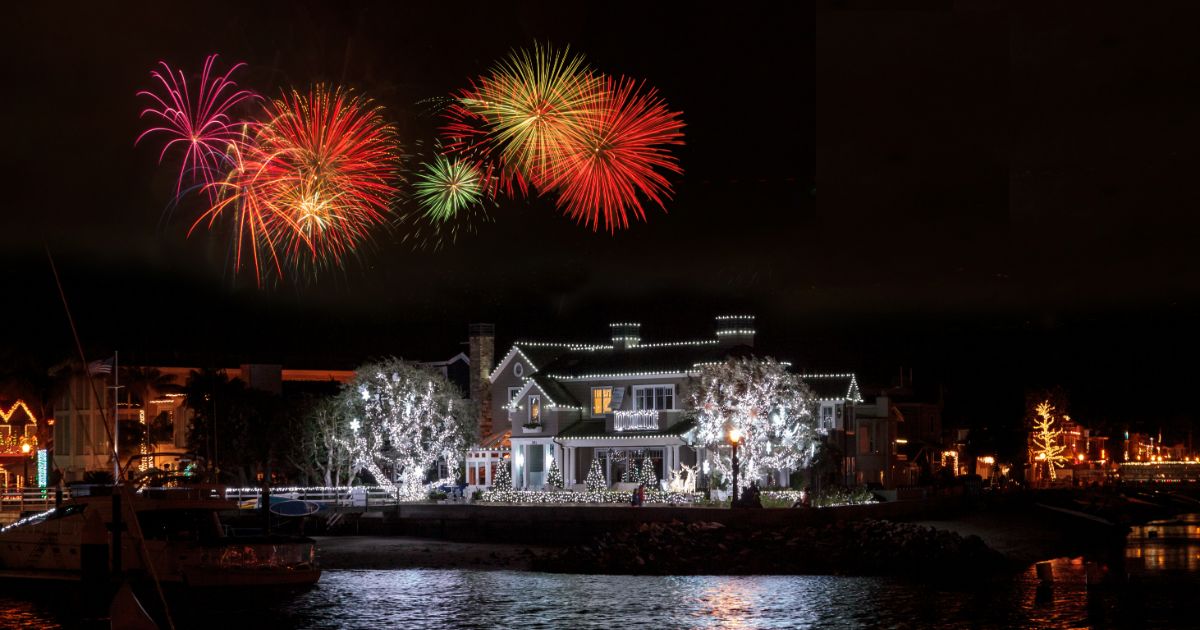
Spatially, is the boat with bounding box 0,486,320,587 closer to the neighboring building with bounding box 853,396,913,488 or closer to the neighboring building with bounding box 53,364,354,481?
the neighboring building with bounding box 53,364,354,481

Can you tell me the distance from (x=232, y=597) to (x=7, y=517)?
77.6 ft

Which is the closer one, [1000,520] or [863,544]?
[863,544]

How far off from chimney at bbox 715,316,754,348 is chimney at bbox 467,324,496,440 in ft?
44.5

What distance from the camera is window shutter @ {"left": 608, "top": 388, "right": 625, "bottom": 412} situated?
202 ft

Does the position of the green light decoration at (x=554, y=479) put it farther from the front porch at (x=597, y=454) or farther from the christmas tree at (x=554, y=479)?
the front porch at (x=597, y=454)

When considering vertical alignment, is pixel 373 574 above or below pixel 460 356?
below

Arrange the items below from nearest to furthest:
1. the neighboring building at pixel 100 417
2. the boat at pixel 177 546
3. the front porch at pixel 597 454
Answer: the boat at pixel 177 546
the front porch at pixel 597 454
the neighboring building at pixel 100 417

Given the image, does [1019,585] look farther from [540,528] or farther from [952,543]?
[540,528]

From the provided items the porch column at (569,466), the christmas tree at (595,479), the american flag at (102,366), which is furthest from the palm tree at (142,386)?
the christmas tree at (595,479)

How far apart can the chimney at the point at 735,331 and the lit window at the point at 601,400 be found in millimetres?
5948

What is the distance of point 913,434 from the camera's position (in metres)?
79.8

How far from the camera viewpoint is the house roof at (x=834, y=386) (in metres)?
61.0

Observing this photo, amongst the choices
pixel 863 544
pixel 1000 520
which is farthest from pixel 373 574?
pixel 1000 520

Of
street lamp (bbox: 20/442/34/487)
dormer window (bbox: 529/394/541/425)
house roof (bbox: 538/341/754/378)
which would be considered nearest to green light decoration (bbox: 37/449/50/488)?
street lamp (bbox: 20/442/34/487)
